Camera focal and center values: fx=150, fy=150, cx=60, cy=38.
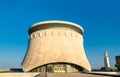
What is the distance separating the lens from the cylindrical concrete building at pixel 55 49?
27.1 m


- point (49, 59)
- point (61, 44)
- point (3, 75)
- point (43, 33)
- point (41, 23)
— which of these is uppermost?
point (41, 23)

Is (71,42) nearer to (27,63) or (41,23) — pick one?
(41,23)

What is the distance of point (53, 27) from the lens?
29.4 m

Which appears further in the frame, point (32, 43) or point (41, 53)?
point (32, 43)

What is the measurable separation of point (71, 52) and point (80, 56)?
2.06 m

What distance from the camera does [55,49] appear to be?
92.1ft

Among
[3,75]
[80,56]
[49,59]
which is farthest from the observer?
[80,56]

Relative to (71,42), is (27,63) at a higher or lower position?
lower

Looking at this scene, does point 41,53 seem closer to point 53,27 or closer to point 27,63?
point 27,63

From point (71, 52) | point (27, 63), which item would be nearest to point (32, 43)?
point (27, 63)

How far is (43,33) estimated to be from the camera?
29453 mm

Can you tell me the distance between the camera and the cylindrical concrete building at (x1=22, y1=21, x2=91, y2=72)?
27.1 metres

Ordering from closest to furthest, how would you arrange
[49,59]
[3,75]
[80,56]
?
[3,75], [49,59], [80,56]

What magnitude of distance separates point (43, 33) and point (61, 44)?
4212 mm
